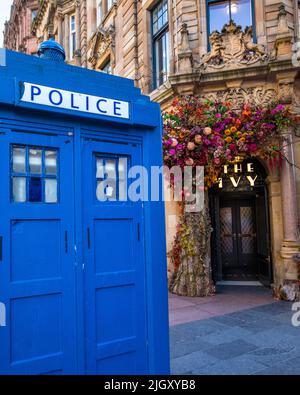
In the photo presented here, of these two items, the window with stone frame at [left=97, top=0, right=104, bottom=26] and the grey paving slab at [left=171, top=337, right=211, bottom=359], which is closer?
the grey paving slab at [left=171, top=337, right=211, bottom=359]

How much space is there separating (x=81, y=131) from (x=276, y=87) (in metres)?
7.20

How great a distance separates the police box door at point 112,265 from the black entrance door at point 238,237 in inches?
319

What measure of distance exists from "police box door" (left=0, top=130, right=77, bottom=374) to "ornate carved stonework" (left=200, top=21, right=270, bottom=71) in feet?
23.7

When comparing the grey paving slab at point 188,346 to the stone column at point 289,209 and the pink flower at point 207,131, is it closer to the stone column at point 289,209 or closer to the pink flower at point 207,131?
the stone column at point 289,209

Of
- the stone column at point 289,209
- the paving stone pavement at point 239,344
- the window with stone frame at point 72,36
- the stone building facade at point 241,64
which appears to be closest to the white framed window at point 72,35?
the window with stone frame at point 72,36

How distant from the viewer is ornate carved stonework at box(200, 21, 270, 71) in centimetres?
850

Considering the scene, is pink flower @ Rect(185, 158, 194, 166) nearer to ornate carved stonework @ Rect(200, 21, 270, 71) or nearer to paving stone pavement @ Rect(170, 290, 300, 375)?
ornate carved stonework @ Rect(200, 21, 270, 71)

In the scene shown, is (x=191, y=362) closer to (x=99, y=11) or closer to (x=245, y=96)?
(x=245, y=96)

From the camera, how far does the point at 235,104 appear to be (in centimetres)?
855

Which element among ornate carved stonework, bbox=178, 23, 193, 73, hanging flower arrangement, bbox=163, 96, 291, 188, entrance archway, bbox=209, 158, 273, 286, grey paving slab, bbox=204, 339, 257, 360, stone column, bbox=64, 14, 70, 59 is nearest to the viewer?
grey paving slab, bbox=204, 339, 257, 360

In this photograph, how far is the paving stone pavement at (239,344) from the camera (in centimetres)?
415

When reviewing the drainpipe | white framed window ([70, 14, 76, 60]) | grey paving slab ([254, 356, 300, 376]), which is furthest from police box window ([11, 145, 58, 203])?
white framed window ([70, 14, 76, 60])

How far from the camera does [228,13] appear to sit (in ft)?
30.4

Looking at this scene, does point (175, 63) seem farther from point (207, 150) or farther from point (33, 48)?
point (33, 48)
